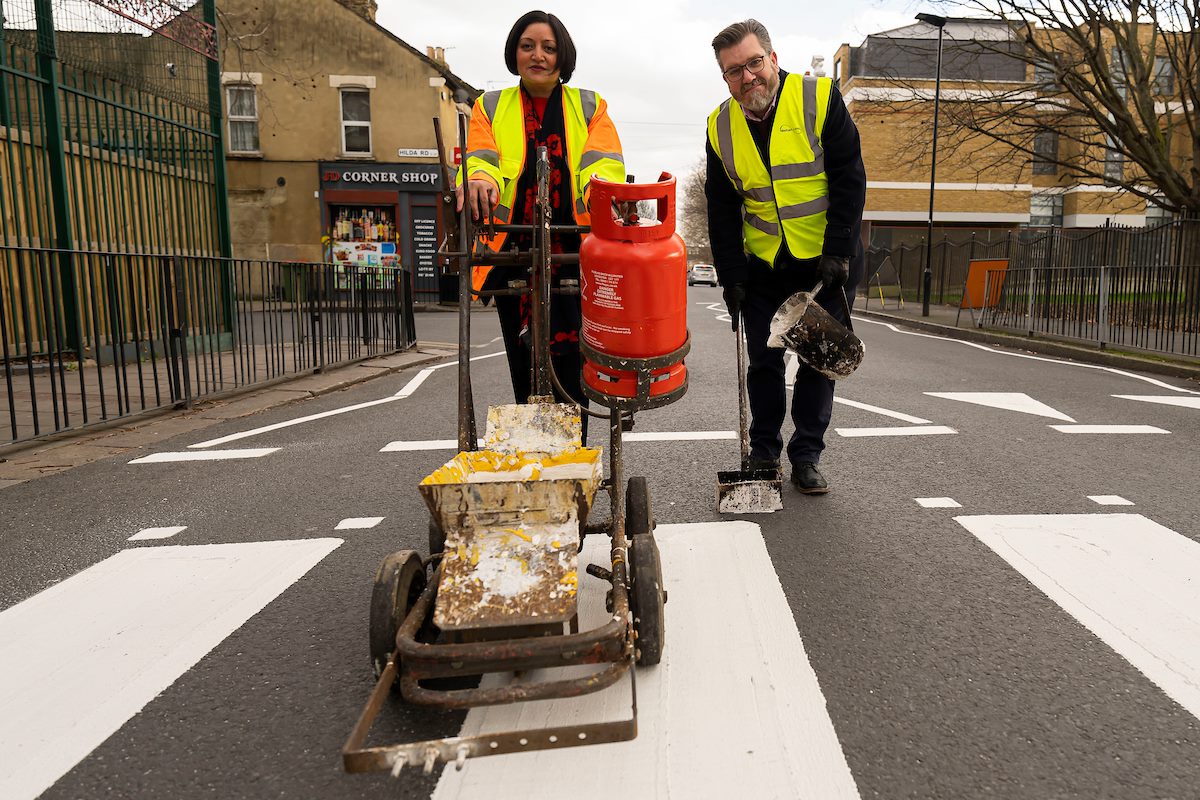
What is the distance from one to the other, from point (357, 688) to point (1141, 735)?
6.64 ft

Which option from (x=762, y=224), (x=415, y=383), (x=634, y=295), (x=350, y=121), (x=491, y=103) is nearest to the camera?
(x=634, y=295)

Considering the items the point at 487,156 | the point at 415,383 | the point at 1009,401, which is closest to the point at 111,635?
the point at 487,156

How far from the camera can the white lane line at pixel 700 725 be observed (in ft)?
6.39

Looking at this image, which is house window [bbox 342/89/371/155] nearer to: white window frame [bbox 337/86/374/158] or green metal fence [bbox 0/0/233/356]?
white window frame [bbox 337/86/374/158]

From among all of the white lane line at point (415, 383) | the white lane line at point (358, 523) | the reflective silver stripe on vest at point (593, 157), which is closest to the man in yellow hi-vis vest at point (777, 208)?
the reflective silver stripe on vest at point (593, 157)

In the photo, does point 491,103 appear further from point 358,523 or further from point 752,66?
point 358,523

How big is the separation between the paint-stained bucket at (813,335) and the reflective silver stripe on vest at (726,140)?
61cm

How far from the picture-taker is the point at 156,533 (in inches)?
158

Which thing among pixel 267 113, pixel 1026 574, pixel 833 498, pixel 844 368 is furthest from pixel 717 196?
pixel 267 113

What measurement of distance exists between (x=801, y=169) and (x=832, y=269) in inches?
20.1

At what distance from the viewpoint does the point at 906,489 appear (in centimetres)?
446

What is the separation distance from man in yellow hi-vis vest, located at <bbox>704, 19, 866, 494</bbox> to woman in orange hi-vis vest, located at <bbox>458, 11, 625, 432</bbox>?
860 mm

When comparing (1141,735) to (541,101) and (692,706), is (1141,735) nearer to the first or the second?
(692,706)

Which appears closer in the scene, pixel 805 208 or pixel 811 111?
pixel 811 111
